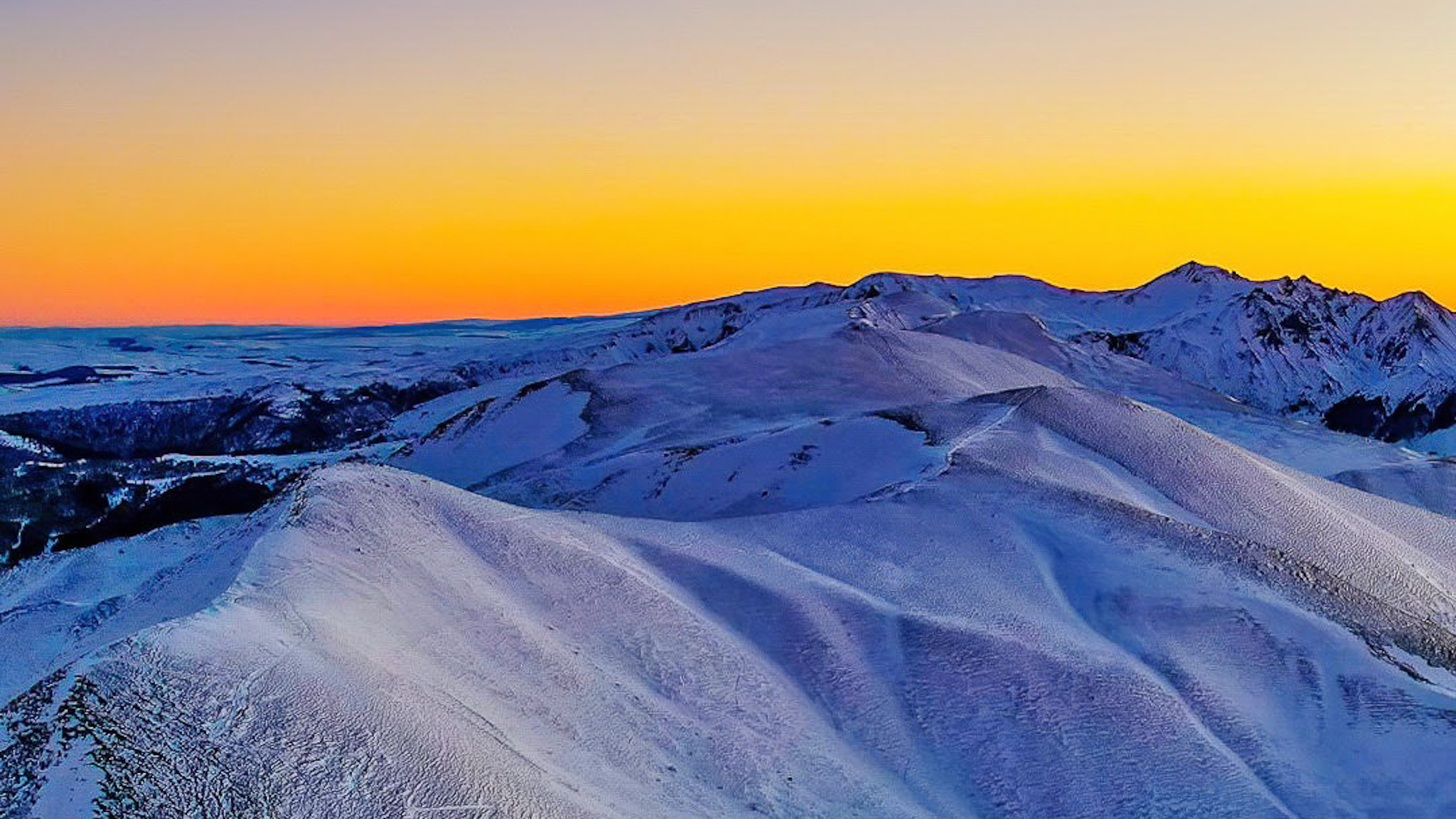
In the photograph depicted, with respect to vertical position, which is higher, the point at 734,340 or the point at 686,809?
the point at 734,340

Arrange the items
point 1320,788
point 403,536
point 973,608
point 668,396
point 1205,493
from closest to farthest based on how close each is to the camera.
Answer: point 1320,788, point 403,536, point 973,608, point 1205,493, point 668,396

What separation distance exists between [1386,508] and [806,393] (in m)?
38.3

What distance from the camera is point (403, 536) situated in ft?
111

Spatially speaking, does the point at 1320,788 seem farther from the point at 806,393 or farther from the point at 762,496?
the point at 806,393

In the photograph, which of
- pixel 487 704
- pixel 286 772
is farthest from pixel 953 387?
pixel 286 772

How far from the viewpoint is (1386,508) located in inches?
2281

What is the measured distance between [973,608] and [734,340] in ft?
337

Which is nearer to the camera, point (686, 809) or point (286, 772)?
point (286, 772)

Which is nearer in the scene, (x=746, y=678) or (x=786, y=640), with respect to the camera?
(x=746, y=678)

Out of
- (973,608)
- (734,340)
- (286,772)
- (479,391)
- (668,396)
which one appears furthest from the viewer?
(734,340)

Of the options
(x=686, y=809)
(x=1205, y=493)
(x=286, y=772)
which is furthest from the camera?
(x=1205, y=493)

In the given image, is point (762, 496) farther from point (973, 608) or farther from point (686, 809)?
point (686, 809)

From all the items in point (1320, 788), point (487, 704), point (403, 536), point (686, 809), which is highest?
point (403, 536)

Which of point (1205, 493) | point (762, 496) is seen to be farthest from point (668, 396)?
point (1205, 493)
